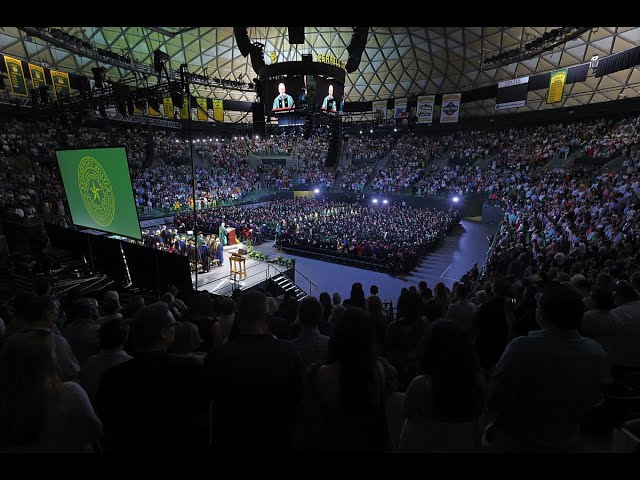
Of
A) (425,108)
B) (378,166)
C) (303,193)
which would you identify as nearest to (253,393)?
(425,108)

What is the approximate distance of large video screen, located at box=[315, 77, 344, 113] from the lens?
21.1 meters

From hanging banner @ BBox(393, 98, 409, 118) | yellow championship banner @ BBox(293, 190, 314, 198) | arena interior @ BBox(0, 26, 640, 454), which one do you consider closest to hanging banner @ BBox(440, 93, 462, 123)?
arena interior @ BBox(0, 26, 640, 454)

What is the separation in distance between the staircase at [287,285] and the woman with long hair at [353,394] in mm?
10925

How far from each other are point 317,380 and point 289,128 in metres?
27.7

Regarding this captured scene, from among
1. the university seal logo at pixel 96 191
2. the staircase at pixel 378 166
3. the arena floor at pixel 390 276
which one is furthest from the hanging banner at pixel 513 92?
the university seal logo at pixel 96 191

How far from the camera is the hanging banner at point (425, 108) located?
24.0 m

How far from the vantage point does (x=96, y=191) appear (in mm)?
8969

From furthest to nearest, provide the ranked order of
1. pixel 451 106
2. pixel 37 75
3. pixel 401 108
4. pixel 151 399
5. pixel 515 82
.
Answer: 1. pixel 401 108
2. pixel 451 106
3. pixel 515 82
4. pixel 37 75
5. pixel 151 399

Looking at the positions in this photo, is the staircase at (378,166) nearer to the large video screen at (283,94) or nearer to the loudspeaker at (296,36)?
the large video screen at (283,94)

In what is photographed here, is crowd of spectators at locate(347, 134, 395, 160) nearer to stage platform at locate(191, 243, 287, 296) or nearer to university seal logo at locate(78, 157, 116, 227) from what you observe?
stage platform at locate(191, 243, 287, 296)

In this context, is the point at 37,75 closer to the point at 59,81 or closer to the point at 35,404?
the point at 59,81

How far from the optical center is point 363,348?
1719 mm

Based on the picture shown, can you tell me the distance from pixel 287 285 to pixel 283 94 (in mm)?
13602

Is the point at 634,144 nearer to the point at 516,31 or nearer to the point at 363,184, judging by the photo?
the point at 516,31
